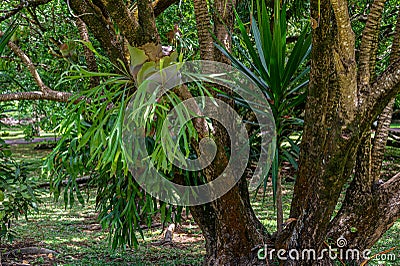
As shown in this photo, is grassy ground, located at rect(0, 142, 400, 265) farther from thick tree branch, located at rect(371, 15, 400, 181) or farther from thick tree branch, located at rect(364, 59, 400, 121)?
thick tree branch, located at rect(364, 59, 400, 121)

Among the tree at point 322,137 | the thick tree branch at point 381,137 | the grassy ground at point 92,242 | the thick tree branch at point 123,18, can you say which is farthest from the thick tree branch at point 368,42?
the grassy ground at point 92,242

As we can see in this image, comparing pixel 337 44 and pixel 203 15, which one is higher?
pixel 203 15

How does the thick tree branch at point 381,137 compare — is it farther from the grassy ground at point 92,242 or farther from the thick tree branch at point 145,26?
the thick tree branch at point 145,26

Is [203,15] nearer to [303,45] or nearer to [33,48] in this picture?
[303,45]

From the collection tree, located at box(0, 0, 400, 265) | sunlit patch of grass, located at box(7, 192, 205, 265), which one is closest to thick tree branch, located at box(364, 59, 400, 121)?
tree, located at box(0, 0, 400, 265)

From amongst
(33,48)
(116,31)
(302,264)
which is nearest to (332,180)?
(302,264)

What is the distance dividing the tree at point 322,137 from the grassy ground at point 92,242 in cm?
76

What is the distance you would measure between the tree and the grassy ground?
30.0 inches

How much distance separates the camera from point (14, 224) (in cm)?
523

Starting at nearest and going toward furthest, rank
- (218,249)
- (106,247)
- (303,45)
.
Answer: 1. (303,45)
2. (218,249)
3. (106,247)

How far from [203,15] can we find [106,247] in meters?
2.42

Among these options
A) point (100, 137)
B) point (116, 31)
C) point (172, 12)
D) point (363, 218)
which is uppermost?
point (172, 12)

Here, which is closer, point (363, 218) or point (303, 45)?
point (303, 45)
